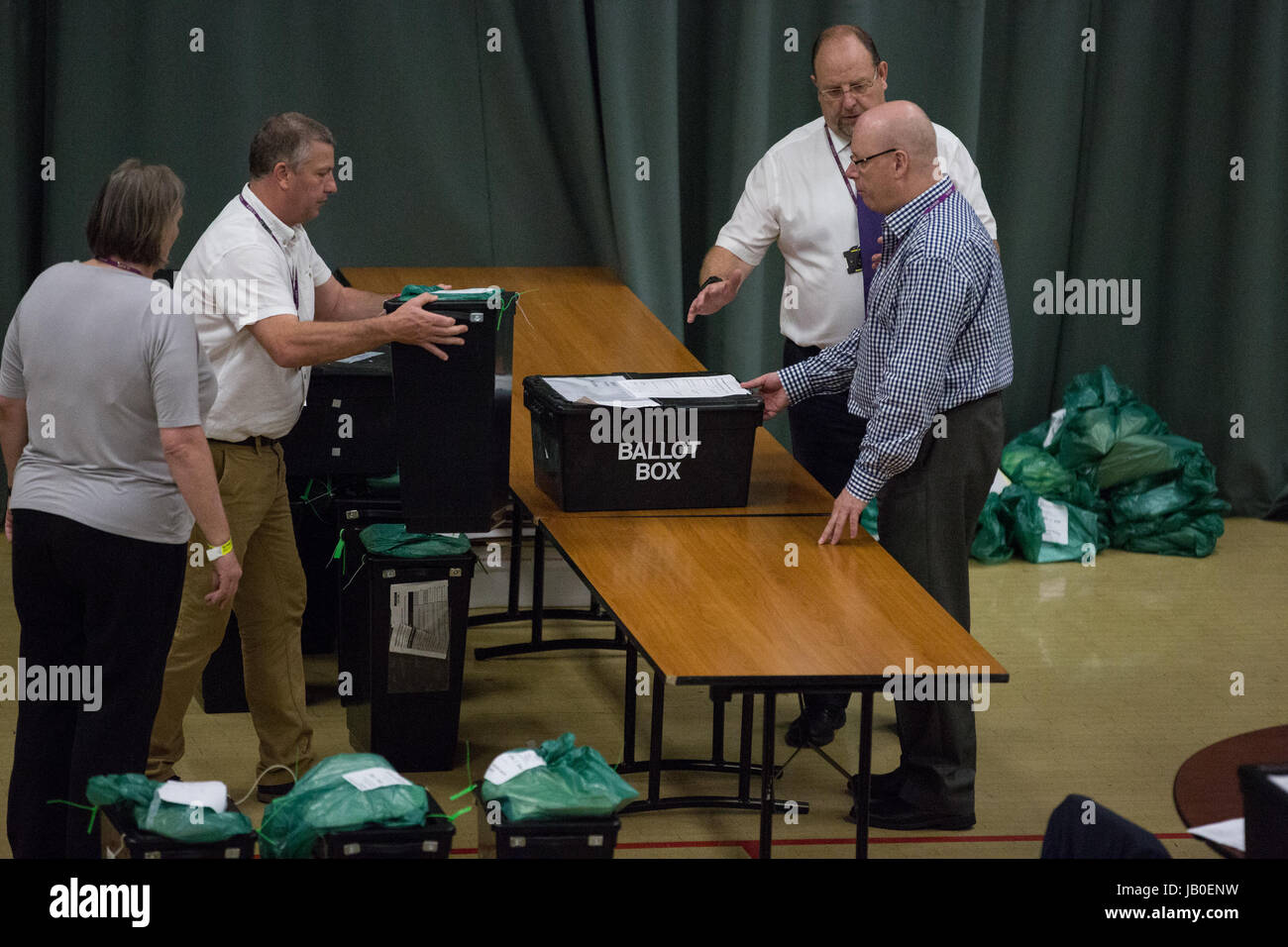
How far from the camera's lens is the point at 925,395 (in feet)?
11.9

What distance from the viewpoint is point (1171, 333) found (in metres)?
6.94

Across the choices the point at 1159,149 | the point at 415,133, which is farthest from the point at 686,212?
the point at 1159,149

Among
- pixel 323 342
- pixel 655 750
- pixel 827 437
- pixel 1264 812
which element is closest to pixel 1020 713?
pixel 827 437

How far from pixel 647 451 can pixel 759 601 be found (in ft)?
1.94

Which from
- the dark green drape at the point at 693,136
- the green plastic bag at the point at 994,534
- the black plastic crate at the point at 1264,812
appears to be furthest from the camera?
the green plastic bag at the point at 994,534

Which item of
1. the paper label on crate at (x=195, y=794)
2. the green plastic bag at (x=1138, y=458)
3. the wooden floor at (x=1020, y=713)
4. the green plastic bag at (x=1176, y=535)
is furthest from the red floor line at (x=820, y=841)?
the green plastic bag at (x=1138, y=458)

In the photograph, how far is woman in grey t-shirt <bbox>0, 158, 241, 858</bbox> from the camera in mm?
3059

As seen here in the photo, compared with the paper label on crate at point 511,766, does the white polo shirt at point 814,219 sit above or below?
above

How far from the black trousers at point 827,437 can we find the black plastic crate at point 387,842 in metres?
2.04

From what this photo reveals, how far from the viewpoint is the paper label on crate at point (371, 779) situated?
8.78 ft

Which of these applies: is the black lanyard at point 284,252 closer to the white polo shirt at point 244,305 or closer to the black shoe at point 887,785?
the white polo shirt at point 244,305

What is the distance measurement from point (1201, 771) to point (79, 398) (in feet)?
6.85

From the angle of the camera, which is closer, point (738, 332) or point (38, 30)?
point (38, 30)
